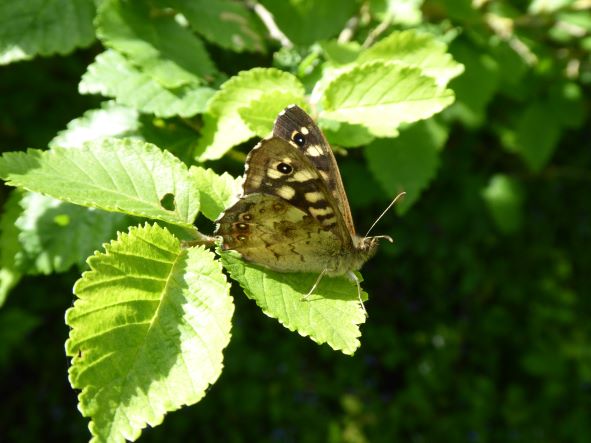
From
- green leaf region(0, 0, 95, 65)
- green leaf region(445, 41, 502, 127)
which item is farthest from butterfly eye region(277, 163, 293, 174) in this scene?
green leaf region(445, 41, 502, 127)

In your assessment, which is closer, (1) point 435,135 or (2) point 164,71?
(2) point 164,71

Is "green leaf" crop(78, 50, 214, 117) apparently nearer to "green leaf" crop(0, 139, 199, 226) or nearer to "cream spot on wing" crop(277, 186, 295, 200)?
"green leaf" crop(0, 139, 199, 226)

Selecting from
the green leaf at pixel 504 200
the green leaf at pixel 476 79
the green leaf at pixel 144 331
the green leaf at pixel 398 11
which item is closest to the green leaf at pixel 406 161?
the green leaf at pixel 476 79

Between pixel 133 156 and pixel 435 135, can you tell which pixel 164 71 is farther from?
pixel 435 135

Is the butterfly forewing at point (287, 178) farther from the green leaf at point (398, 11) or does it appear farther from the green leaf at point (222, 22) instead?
the green leaf at point (398, 11)

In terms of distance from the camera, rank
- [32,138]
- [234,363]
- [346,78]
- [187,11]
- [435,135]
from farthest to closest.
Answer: [234,363]
[32,138]
[435,135]
[187,11]
[346,78]

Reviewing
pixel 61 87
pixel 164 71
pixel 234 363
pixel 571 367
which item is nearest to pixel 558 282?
pixel 571 367

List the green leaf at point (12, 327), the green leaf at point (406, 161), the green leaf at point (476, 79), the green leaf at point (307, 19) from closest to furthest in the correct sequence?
the green leaf at point (307, 19)
the green leaf at point (406, 161)
the green leaf at point (476, 79)
the green leaf at point (12, 327)

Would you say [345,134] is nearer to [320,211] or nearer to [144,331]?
[320,211]
